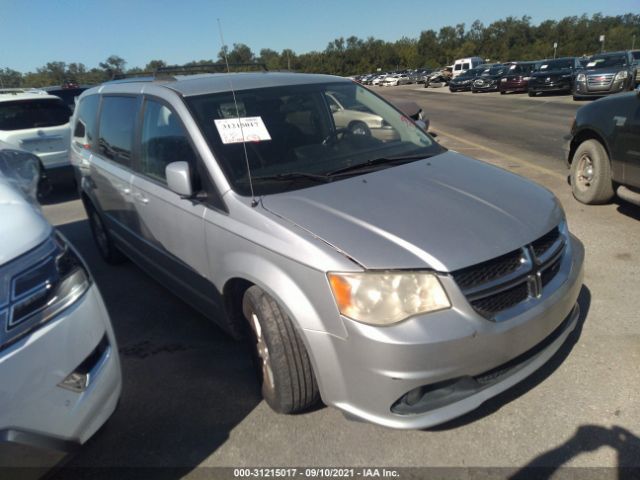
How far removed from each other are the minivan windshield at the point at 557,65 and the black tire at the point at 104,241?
2382 cm

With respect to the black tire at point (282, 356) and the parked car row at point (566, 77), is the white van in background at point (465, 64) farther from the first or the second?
the black tire at point (282, 356)

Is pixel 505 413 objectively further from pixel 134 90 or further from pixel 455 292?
pixel 134 90

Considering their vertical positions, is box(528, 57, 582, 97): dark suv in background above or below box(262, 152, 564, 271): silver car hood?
below

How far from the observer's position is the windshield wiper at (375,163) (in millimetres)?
2832

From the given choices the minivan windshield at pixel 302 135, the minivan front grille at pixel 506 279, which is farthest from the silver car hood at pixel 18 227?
the minivan front grille at pixel 506 279

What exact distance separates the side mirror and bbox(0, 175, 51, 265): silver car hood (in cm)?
72

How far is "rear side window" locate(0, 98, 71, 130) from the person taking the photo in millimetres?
7957

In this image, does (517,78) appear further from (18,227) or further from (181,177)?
(18,227)

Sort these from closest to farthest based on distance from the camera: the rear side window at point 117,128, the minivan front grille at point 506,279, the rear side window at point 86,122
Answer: the minivan front grille at point 506,279, the rear side window at point 117,128, the rear side window at point 86,122

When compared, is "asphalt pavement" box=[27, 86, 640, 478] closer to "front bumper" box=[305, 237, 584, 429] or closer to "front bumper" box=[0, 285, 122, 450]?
"front bumper" box=[0, 285, 122, 450]

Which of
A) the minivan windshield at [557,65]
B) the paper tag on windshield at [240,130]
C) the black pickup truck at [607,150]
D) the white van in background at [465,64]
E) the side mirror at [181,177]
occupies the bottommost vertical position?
the white van in background at [465,64]

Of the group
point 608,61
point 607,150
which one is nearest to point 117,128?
point 607,150

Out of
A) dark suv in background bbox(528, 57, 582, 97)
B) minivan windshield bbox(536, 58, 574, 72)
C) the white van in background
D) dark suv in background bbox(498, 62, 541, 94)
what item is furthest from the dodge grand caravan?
the white van in background

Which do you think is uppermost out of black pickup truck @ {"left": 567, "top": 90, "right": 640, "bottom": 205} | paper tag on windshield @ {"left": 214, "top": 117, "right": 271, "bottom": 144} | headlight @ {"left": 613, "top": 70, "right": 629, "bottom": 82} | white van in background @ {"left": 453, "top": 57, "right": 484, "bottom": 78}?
paper tag on windshield @ {"left": 214, "top": 117, "right": 271, "bottom": 144}
